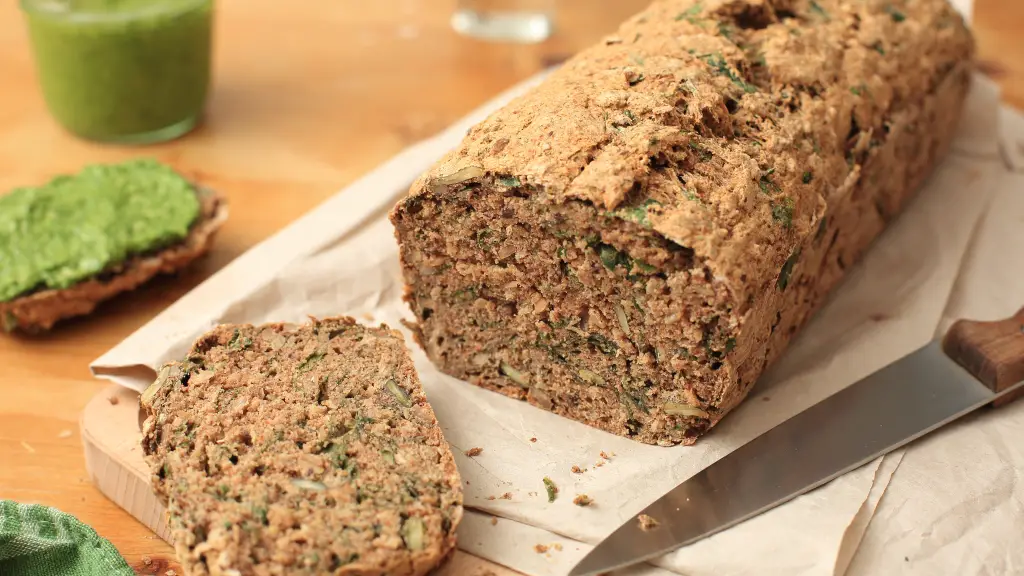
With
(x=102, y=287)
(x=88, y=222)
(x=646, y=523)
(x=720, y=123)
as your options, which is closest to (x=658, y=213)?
(x=720, y=123)

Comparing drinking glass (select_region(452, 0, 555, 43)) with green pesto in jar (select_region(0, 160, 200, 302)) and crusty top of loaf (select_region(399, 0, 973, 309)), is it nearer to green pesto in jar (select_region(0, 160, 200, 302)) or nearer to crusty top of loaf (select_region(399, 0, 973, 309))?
crusty top of loaf (select_region(399, 0, 973, 309))

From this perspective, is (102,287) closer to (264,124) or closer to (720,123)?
(264,124)

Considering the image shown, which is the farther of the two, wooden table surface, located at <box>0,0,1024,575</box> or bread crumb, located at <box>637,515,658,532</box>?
wooden table surface, located at <box>0,0,1024,575</box>

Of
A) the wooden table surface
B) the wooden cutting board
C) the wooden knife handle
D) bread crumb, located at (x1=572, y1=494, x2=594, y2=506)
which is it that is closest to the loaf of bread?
bread crumb, located at (x1=572, y1=494, x2=594, y2=506)

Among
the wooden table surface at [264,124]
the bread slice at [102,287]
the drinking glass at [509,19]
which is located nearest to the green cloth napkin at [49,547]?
the wooden table surface at [264,124]

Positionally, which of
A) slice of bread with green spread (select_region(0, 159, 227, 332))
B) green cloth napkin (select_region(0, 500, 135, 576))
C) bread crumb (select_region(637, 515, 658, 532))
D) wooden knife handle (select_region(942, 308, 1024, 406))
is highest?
wooden knife handle (select_region(942, 308, 1024, 406))
